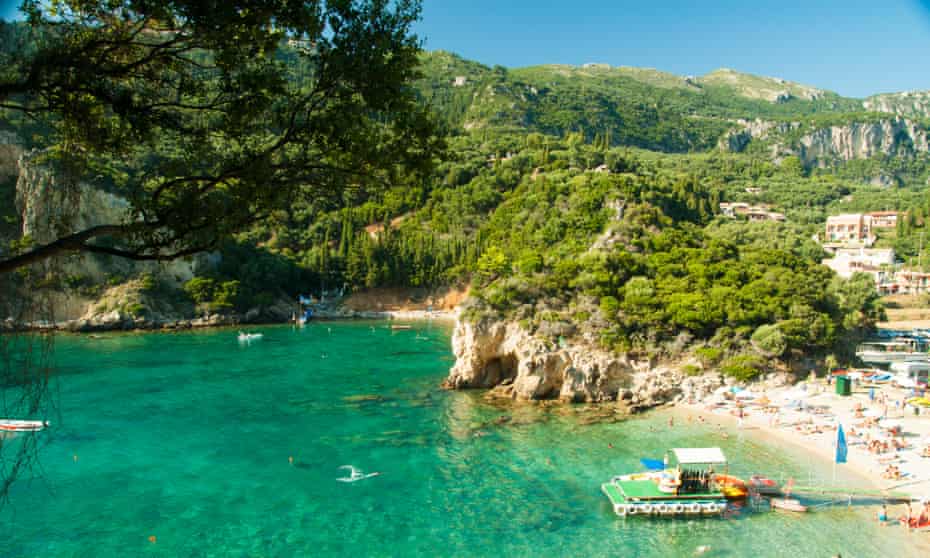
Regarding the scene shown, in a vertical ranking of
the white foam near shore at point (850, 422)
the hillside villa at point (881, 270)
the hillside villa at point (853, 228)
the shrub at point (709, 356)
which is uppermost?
the hillside villa at point (853, 228)

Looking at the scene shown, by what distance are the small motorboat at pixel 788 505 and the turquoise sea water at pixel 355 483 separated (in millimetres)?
550

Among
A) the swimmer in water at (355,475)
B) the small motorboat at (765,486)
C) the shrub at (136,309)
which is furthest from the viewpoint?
the shrub at (136,309)

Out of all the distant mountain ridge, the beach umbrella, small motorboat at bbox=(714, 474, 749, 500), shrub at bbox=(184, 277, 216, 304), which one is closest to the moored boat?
shrub at bbox=(184, 277, 216, 304)

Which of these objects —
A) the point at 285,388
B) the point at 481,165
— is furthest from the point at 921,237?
the point at 285,388

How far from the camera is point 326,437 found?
24.8m

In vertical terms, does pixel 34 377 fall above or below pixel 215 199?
below

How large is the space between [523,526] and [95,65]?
15.8 metres

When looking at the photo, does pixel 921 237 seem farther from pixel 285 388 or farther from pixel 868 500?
pixel 285 388

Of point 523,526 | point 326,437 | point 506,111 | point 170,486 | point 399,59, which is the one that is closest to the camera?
point 399,59

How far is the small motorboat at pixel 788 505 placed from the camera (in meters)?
18.0

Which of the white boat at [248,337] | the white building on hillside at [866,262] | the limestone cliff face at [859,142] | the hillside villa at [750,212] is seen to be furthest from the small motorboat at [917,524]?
the limestone cliff face at [859,142]

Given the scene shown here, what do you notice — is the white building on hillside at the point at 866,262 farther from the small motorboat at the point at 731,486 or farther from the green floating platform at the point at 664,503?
the green floating platform at the point at 664,503

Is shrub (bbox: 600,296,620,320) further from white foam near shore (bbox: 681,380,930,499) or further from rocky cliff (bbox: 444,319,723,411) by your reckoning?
→ white foam near shore (bbox: 681,380,930,499)

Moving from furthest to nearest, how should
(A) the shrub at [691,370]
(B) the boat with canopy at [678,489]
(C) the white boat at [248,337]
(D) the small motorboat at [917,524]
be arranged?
(C) the white boat at [248,337]
(A) the shrub at [691,370]
(B) the boat with canopy at [678,489]
(D) the small motorboat at [917,524]
